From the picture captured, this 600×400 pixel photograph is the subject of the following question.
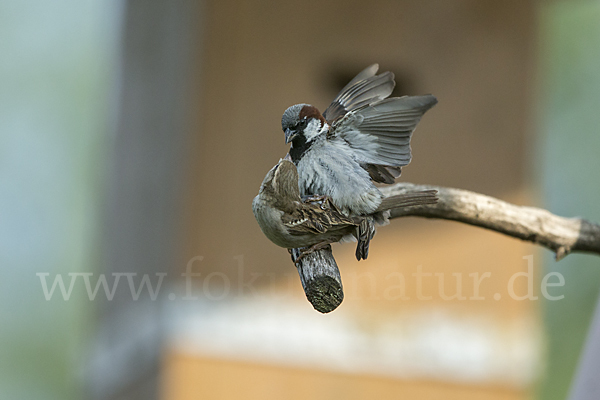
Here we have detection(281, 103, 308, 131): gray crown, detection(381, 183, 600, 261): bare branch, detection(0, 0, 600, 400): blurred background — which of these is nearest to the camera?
detection(281, 103, 308, 131): gray crown

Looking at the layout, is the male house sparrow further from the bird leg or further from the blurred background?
the blurred background

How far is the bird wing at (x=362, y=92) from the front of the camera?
3.88 feet

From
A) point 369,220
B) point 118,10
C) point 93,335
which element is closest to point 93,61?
point 118,10

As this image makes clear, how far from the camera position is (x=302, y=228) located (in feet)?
3.14

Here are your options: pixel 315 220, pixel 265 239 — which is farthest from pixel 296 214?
pixel 265 239

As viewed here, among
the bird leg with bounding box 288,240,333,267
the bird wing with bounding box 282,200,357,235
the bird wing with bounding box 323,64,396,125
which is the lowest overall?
the bird leg with bounding box 288,240,333,267

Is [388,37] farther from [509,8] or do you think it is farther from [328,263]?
[328,263]

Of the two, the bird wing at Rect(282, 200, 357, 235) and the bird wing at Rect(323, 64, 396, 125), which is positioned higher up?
the bird wing at Rect(323, 64, 396, 125)

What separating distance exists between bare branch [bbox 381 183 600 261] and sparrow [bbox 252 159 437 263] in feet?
0.60

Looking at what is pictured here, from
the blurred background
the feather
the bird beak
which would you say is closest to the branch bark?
the feather

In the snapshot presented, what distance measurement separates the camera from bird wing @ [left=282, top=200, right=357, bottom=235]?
959mm

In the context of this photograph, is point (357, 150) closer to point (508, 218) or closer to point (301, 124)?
point (301, 124)

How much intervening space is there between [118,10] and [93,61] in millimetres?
5905

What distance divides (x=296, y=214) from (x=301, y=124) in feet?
0.67
